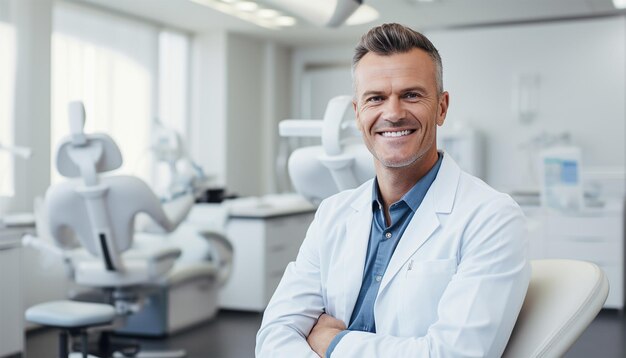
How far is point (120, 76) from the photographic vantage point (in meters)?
6.46

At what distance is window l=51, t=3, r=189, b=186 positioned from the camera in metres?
5.75

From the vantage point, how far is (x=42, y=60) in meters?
5.44

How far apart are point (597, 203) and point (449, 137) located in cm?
187

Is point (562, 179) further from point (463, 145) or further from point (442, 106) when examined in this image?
point (442, 106)

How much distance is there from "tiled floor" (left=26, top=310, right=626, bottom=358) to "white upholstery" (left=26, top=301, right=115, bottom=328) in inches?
51.2

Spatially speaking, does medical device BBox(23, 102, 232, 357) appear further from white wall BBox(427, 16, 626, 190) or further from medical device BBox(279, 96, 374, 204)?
white wall BBox(427, 16, 626, 190)

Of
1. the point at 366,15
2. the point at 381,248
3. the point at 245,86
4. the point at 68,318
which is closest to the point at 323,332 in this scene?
the point at 381,248

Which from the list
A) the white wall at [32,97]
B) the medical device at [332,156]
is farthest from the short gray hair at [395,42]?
the white wall at [32,97]

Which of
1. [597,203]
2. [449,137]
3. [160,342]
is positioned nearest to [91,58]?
[160,342]

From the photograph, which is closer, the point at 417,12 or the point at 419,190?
the point at 419,190

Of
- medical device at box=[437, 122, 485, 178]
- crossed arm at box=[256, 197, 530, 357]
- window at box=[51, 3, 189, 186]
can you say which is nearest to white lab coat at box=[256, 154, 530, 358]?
crossed arm at box=[256, 197, 530, 357]

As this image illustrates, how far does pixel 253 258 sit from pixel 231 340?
2.87 ft

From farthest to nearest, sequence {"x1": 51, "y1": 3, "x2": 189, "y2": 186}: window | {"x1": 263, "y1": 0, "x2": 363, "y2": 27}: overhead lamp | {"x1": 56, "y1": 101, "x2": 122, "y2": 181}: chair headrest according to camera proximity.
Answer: {"x1": 51, "y1": 3, "x2": 189, "y2": 186}: window → {"x1": 263, "y1": 0, "x2": 363, "y2": 27}: overhead lamp → {"x1": 56, "y1": 101, "x2": 122, "y2": 181}: chair headrest

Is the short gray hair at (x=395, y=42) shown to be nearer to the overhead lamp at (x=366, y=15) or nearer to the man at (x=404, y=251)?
the man at (x=404, y=251)
